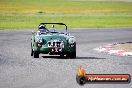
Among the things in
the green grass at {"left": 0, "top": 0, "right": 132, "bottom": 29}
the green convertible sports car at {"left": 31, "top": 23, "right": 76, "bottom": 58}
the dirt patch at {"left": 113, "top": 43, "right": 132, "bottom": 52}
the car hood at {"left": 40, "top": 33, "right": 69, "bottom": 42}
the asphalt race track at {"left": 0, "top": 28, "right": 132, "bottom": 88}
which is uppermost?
the green grass at {"left": 0, "top": 0, "right": 132, "bottom": 29}

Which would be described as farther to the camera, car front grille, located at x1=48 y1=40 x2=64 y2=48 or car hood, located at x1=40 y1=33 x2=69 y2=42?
car hood, located at x1=40 y1=33 x2=69 y2=42

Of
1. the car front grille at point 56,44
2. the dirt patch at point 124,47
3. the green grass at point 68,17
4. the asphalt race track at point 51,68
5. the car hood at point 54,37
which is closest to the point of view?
the asphalt race track at point 51,68

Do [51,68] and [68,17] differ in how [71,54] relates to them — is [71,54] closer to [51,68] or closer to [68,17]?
[51,68]

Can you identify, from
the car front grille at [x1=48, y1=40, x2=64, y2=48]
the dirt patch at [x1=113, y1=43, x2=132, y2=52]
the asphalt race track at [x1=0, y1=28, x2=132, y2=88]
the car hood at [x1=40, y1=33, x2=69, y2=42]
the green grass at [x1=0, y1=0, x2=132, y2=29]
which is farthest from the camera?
the green grass at [x1=0, y1=0, x2=132, y2=29]

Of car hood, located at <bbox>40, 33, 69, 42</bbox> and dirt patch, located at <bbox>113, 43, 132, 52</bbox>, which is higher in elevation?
car hood, located at <bbox>40, 33, 69, 42</bbox>

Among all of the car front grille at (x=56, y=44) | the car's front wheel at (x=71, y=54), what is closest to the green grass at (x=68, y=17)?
the car's front wheel at (x=71, y=54)

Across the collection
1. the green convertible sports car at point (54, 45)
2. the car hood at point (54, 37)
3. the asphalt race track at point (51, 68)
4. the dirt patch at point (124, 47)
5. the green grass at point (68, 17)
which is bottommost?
the asphalt race track at point (51, 68)

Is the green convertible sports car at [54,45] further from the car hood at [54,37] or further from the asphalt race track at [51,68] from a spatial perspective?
the asphalt race track at [51,68]

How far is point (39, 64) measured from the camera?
66.5 ft

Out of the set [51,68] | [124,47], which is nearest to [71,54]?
[51,68]

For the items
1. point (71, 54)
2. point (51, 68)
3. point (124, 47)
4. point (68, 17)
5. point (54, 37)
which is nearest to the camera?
point (51, 68)

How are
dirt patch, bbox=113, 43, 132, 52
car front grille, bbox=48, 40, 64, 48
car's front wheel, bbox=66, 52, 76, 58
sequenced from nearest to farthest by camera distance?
car front grille, bbox=48, 40, 64, 48
car's front wheel, bbox=66, 52, 76, 58
dirt patch, bbox=113, 43, 132, 52

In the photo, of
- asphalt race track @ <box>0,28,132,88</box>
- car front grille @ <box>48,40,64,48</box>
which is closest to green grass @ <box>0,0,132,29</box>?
asphalt race track @ <box>0,28,132,88</box>

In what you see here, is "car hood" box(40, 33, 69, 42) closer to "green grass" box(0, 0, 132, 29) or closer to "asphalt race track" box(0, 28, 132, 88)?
"asphalt race track" box(0, 28, 132, 88)
